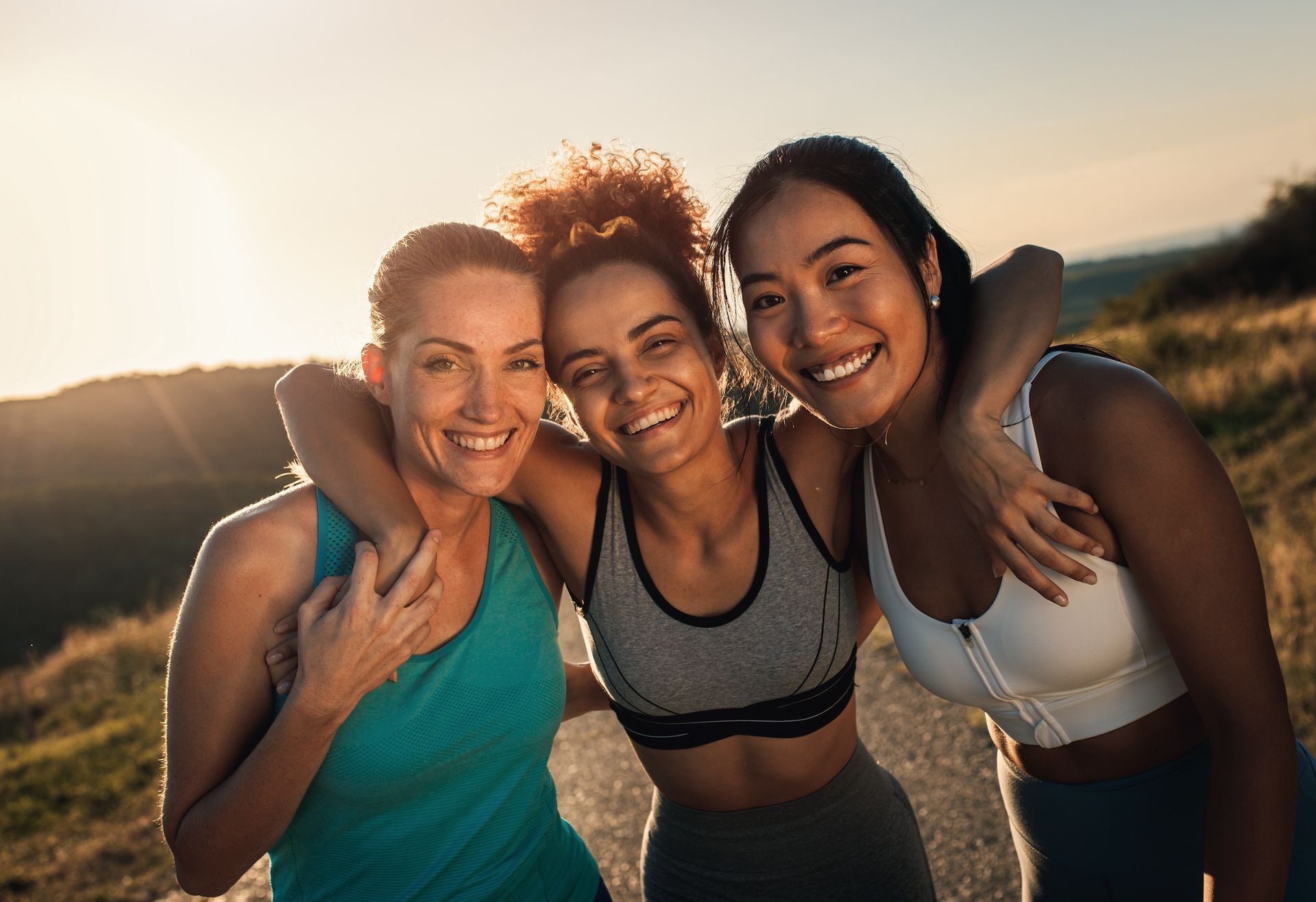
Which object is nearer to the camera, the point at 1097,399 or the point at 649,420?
the point at 1097,399

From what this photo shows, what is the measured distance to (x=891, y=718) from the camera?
435 centimetres

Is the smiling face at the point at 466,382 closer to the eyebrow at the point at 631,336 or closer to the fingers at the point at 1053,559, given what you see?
the eyebrow at the point at 631,336

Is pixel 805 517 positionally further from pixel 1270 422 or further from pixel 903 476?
pixel 1270 422

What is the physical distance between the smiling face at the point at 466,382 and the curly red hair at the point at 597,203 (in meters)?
0.39

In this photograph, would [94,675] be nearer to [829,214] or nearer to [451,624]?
[451,624]

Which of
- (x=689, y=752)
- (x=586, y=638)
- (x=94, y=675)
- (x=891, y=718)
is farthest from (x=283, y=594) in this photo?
(x=94, y=675)

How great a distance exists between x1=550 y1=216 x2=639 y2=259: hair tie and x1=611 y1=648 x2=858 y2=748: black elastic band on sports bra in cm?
134

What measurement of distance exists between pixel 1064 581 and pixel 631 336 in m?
1.22

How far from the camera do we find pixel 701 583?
237 cm

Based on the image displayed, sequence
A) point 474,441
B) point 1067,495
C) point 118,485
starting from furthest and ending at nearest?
point 118,485
point 474,441
point 1067,495

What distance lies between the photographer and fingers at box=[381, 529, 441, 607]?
1840 mm

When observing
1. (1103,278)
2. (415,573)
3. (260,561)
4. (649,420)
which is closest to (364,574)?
(415,573)

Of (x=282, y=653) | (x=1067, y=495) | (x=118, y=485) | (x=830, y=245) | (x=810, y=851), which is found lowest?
(x=118, y=485)

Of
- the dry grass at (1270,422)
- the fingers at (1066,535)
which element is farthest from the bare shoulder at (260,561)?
the dry grass at (1270,422)
